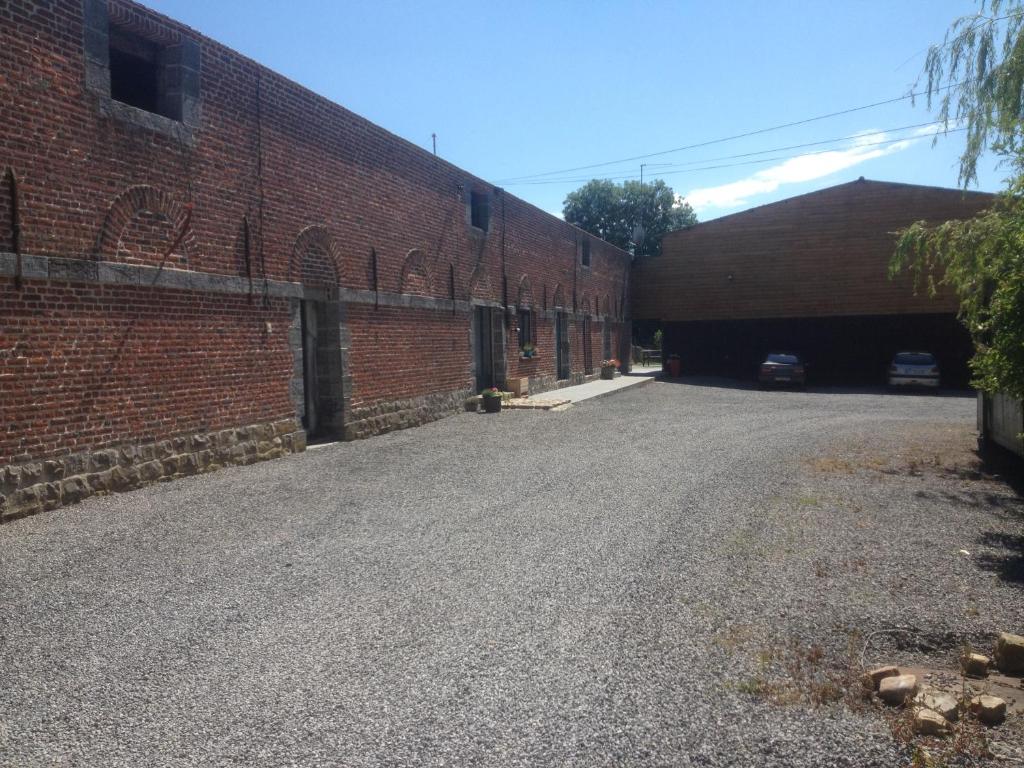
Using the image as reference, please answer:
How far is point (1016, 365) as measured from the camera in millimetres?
6328

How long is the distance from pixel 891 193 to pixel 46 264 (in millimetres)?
26615

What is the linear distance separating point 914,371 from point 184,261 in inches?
906

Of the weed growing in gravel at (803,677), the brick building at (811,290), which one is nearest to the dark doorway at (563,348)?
the brick building at (811,290)

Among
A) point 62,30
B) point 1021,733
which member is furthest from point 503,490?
point 62,30

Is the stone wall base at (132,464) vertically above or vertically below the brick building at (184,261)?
below

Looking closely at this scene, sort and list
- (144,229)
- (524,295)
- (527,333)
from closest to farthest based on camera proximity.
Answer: (144,229)
(524,295)
(527,333)

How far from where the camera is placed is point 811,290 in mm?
27125

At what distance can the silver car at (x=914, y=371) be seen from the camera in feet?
78.4

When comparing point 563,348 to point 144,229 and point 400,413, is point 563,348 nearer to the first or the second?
point 400,413

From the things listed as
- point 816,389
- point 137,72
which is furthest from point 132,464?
point 816,389

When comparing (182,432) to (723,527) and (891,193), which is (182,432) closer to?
(723,527)

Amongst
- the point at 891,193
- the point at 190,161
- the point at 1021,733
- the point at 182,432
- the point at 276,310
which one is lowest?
the point at 1021,733

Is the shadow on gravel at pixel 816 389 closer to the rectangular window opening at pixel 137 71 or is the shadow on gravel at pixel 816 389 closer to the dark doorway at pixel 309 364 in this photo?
the dark doorway at pixel 309 364

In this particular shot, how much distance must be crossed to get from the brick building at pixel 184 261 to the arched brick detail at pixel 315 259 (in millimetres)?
32
